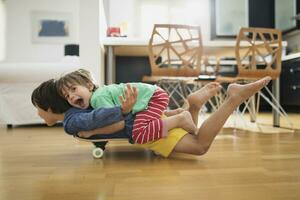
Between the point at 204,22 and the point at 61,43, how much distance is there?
8.47 feet

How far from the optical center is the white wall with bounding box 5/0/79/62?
219 inches

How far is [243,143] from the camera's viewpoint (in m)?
1.73

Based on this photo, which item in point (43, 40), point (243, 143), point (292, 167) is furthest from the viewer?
point (43, 40)

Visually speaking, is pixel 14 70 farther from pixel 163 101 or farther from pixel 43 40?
pixel 43 40

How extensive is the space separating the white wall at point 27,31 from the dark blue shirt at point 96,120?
15.3 feet

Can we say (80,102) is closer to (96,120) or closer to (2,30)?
(96,120)

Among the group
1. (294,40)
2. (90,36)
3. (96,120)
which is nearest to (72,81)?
(96,120)

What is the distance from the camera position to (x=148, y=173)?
1.05 metres

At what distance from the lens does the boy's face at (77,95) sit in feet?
4.06

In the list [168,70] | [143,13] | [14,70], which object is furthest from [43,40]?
[168,70]

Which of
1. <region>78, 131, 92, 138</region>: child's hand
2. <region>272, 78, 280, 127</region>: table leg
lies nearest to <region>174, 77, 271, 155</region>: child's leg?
<region>78, 131, 92, 138</region>: child's hand

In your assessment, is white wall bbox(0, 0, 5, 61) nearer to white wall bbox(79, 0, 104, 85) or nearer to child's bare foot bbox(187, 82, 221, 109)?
white wall bbox(79, 0, 104, 85)

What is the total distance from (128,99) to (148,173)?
11.0 inches

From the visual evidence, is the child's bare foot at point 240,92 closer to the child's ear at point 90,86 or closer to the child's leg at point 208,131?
the child's leg at point 208,131
